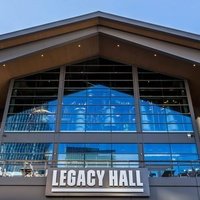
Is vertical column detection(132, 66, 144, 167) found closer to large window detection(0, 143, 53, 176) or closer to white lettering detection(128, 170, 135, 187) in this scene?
large window detection(0, 143, 53, 176)

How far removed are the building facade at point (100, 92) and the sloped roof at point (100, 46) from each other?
0.06m

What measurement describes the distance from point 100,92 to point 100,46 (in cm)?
349

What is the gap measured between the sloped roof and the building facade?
63 mm

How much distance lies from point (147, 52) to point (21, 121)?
9624mm

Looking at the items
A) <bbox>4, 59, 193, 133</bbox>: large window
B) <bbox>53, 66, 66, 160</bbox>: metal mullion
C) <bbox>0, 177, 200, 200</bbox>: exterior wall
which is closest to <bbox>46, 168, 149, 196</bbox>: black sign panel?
<bbox>0, 177, 200, 200</bbox>: exterior wall

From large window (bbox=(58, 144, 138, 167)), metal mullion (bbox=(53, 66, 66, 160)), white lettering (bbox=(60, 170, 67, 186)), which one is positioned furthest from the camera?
metal mullion (bbox=(53, 66, 66, 160))

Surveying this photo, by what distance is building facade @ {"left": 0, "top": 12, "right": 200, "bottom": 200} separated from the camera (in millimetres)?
18391

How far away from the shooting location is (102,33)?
20438 millimetres

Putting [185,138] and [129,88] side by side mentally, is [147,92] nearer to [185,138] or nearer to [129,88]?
[129,88]

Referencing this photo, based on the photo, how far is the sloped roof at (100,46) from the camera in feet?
62.1

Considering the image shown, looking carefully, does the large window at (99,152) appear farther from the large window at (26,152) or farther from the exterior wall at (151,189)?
the exterior wall at (151,189)

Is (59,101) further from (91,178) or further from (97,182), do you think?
(97,182)

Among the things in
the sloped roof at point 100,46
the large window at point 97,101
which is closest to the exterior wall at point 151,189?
the large window at point 97,101

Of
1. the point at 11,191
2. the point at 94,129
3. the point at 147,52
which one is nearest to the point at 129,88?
the point at 147,52
